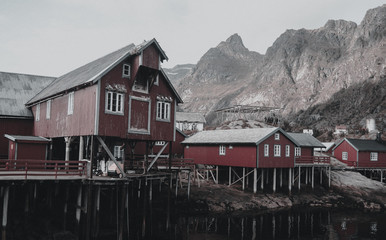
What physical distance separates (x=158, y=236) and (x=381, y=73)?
359ft

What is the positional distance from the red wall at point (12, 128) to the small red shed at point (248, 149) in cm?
1855

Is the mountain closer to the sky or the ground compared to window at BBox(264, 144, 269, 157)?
closer to the sky

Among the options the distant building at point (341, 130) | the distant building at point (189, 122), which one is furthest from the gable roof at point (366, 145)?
the distant building at point (189, 122)

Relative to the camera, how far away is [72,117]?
2238 cm

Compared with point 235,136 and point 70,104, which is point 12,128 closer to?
point 70,104

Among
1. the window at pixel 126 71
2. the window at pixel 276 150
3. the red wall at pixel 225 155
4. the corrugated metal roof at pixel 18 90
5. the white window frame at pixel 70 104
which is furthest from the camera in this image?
the window at pixel 276 150

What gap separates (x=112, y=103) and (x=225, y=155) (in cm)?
1890

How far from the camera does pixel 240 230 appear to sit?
81.5ft

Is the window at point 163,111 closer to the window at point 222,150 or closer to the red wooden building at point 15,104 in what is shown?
the red wooden building at point 15,104

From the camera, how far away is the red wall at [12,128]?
1086 inches

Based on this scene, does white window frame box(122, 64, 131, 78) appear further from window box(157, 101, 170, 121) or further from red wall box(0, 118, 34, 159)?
red wall box(0, 118, 34, 159)

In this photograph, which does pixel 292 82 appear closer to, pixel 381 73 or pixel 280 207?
pixel 381 73

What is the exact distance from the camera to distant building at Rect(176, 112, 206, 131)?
271 feet

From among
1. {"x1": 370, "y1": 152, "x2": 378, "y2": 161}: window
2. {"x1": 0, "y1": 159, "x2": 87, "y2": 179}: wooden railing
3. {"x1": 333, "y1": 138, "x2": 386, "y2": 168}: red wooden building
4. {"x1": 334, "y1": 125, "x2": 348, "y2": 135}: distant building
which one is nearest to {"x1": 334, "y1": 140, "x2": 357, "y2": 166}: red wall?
{"x1": 333, "y1": 138, "x2": 386, "y2": 168}: red wooden building
